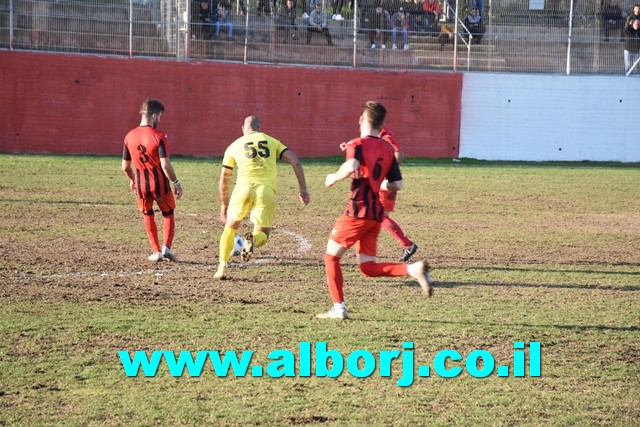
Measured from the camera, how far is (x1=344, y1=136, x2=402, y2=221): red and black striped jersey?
28.3 ft

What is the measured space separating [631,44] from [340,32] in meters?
9.55

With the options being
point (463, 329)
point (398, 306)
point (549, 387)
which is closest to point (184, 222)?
point (398, 306)

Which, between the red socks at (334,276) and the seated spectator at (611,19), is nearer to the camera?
the red socks at (334,276)

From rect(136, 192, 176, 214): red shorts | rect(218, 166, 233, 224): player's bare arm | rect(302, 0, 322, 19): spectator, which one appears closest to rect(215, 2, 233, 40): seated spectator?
rect(302, 0, 322, 19): spectator

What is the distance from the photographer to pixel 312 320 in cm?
888

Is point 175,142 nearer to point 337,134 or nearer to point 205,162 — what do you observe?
point 205,162

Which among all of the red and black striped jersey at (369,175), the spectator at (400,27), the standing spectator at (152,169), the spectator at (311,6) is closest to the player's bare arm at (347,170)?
the red and black striped jersey at (369,175)

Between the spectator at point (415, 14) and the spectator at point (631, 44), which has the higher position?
the spectator at point (415, 14)

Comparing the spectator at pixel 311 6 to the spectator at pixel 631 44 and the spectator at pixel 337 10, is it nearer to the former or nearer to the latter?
the spectator at pixel 337 10

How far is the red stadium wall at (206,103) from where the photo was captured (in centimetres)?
2783

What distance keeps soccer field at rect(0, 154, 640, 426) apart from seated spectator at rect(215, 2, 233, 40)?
39.9ft

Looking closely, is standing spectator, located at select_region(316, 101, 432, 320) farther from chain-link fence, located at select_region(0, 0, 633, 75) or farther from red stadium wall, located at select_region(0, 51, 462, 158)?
chain-link fence, located at select_region(0, 0, 633, 75)

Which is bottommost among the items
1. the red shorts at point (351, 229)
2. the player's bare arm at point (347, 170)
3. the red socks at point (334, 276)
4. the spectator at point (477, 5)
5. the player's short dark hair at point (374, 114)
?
the red socks at point (334, 276)

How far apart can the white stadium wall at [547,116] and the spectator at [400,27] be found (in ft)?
7.52
